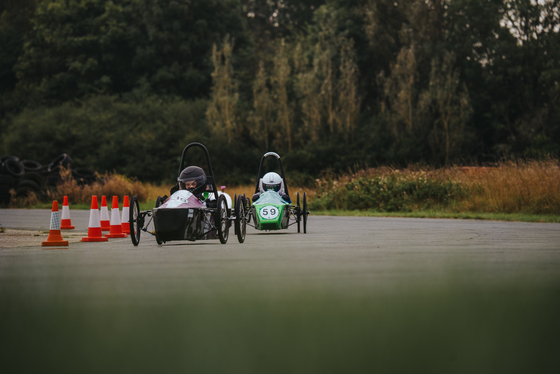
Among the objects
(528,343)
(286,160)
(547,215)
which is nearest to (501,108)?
(286,160)

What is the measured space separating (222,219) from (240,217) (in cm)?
100

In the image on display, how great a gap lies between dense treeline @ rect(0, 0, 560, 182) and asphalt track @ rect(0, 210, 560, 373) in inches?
1310

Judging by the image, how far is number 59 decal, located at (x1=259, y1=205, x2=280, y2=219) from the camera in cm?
1573

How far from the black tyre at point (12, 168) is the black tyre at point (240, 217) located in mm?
20155

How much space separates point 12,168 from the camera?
3238 cm

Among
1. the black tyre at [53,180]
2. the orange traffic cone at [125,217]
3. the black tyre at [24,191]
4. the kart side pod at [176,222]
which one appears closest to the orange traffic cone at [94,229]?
the orange traffic cone at [125,217]

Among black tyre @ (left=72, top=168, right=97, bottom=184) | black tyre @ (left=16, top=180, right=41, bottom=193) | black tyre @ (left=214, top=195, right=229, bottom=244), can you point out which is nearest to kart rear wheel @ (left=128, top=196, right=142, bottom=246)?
black tyre @ (left=214, top=195, right=229, bottom=244)

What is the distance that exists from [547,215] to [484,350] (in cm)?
1954

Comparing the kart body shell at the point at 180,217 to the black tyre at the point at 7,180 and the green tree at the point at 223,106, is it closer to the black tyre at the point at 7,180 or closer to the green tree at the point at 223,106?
the black tyre at the point at 7,180

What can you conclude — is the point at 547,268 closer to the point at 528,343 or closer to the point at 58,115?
the point at 528,343

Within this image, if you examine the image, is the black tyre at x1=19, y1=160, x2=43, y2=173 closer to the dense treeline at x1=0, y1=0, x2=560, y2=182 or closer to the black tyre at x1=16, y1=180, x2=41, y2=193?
the black tyre at x1=16, y1=180, x2=41, y2=193

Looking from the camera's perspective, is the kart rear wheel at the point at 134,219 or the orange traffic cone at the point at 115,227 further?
the orange traffic cone at the point at 115,227

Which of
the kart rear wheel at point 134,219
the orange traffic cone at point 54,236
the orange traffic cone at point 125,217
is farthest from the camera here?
the orange traffic cone at point 125,217

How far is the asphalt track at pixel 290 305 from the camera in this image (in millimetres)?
4949
